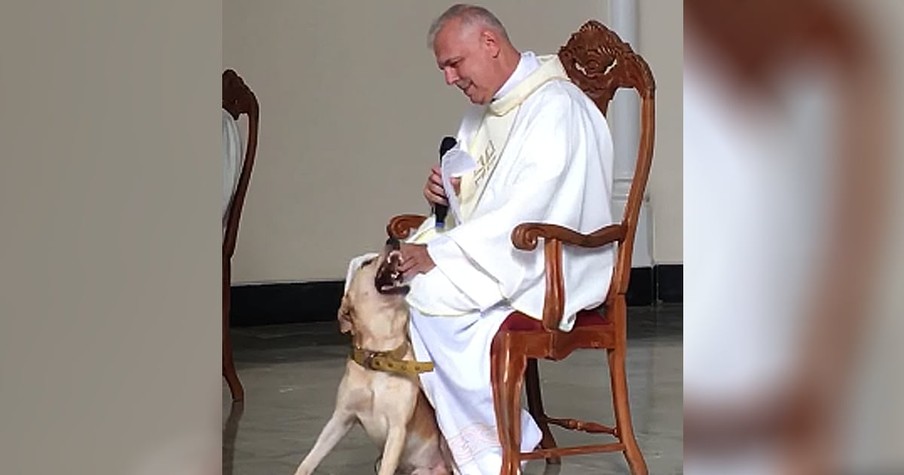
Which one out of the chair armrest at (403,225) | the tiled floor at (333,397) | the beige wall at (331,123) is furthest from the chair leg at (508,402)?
the beige wall at (331,123)

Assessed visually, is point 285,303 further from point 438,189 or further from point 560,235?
point 560,235

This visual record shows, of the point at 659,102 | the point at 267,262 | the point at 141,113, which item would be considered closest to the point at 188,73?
the point at 141,113

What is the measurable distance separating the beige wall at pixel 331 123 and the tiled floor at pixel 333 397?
543 millimetres

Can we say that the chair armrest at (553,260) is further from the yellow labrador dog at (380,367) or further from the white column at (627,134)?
the white column at (627,134)

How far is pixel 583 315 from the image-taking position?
4.15 meters

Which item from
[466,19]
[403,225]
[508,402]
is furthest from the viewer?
[403,225]

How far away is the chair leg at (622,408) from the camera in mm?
4145

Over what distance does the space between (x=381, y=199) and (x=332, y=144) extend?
460mm

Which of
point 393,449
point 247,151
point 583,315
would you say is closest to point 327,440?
point 393,449

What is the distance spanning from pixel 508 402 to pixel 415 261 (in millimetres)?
480

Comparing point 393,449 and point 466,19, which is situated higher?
point 466,19

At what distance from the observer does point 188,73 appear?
0.64 m

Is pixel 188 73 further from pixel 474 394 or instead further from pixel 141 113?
pixel 474 394

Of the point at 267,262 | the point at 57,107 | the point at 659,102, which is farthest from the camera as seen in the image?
the point at 659,102
